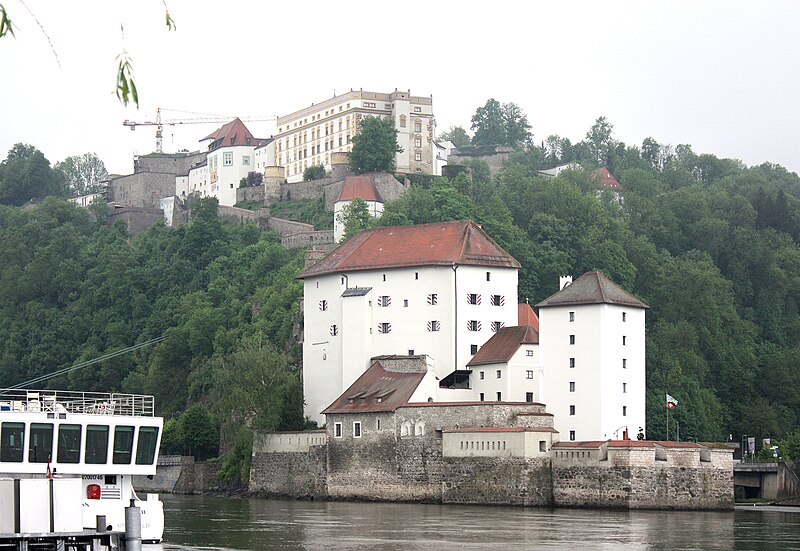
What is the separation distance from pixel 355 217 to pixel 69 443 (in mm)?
83516

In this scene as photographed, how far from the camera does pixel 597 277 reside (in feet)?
267

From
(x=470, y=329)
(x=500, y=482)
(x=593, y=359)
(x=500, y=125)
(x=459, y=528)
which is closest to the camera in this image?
(x=459, y=528)

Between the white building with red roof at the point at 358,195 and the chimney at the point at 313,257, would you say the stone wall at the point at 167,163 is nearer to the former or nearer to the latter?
the white building with red roof at the point at 358,195

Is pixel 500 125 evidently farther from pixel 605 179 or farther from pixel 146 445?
pixel 146 445

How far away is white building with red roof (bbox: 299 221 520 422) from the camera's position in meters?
87.9

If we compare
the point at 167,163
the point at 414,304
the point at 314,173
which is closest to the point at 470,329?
the point at 414,304

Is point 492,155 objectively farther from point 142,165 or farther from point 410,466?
point 410,466

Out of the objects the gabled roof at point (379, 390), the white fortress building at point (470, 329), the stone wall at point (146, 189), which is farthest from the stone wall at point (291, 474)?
the stone wall at point (146, 189)

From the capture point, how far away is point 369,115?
461 ft

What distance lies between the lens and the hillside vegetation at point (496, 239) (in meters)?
101

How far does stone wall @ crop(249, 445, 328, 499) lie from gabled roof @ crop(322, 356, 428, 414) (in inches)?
115

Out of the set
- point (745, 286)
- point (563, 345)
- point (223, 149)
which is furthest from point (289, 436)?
point (223, 149)

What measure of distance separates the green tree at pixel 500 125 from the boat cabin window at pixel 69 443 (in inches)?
6274

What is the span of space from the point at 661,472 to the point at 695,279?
39254 millimetres
